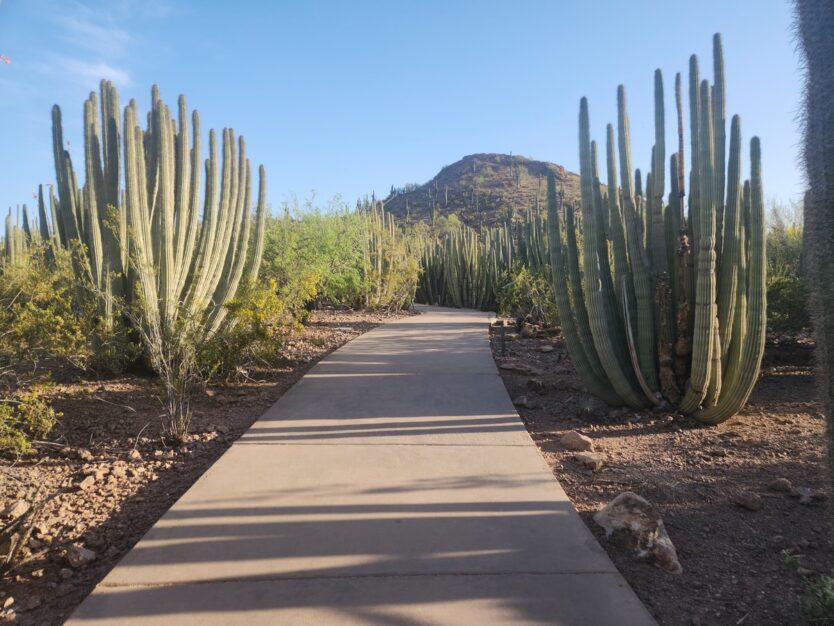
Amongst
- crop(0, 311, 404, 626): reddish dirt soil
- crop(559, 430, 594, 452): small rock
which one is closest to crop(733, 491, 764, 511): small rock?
crop(559, 430, 594, 452): small rock

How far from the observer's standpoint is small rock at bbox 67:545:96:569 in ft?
11.1

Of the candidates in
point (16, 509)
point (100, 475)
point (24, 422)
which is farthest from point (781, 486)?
point (24, 422)

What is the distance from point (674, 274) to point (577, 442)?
7.24 ft

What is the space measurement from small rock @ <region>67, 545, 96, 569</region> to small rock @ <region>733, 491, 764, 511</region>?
403 cm

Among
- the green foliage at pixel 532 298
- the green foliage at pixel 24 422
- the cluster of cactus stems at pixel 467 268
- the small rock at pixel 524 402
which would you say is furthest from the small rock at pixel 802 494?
the cluster of cactus stems at pixel 467 268

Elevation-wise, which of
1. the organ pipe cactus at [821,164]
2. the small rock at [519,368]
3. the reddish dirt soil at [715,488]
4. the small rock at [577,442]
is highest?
the organ pipe cactus at [821,164]

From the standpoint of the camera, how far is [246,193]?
10.2m

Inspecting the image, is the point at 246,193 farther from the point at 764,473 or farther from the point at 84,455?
the point at 764,473

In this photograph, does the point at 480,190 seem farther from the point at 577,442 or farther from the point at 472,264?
the point at 577,442

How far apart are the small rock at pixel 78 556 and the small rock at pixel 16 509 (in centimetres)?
63

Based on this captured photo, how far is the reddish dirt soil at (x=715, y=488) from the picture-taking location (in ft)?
9.96

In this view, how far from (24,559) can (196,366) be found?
3184mm

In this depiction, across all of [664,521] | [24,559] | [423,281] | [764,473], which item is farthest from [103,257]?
[423,281]

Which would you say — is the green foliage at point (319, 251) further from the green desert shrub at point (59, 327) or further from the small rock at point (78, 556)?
the small rock at point (78, 556)
